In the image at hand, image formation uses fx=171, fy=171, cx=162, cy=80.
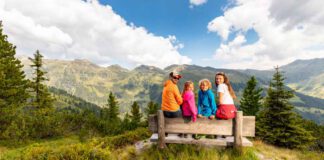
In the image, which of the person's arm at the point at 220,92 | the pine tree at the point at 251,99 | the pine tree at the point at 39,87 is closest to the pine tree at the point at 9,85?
the pine tree at the point at 39,87

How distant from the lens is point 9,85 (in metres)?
20.1

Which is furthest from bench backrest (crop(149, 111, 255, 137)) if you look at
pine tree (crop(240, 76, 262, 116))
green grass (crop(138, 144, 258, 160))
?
pine tree (crop(240, 76, 262, 116))

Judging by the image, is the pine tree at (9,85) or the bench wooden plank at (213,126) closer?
the bench wooden plank at (213,126)

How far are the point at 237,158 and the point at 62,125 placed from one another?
35.2 meters

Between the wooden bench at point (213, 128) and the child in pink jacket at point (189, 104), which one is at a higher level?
the child in pink jacket at point (189, 104)

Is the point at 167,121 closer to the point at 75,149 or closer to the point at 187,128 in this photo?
the point at 187,128

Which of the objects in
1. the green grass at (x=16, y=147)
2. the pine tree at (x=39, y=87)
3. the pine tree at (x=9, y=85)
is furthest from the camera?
the pine tree at (x=39, y=87)

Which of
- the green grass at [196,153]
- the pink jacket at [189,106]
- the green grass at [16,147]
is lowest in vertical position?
the green grass at [16,147]

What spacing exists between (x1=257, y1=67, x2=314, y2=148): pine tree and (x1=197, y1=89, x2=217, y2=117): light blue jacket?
12983mm

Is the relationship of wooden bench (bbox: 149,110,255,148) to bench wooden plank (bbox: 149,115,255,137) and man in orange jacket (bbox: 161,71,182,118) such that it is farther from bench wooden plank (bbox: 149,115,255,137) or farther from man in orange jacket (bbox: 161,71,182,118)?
man in orange jacket (bbox: 161,71,182,118)

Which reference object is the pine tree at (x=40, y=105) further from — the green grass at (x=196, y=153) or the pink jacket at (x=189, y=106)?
the pink jacket at (x=189, y=106)

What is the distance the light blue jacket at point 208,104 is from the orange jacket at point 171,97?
81cm

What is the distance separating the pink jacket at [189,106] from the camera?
5.10m

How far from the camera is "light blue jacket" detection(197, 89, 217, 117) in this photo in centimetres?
570
